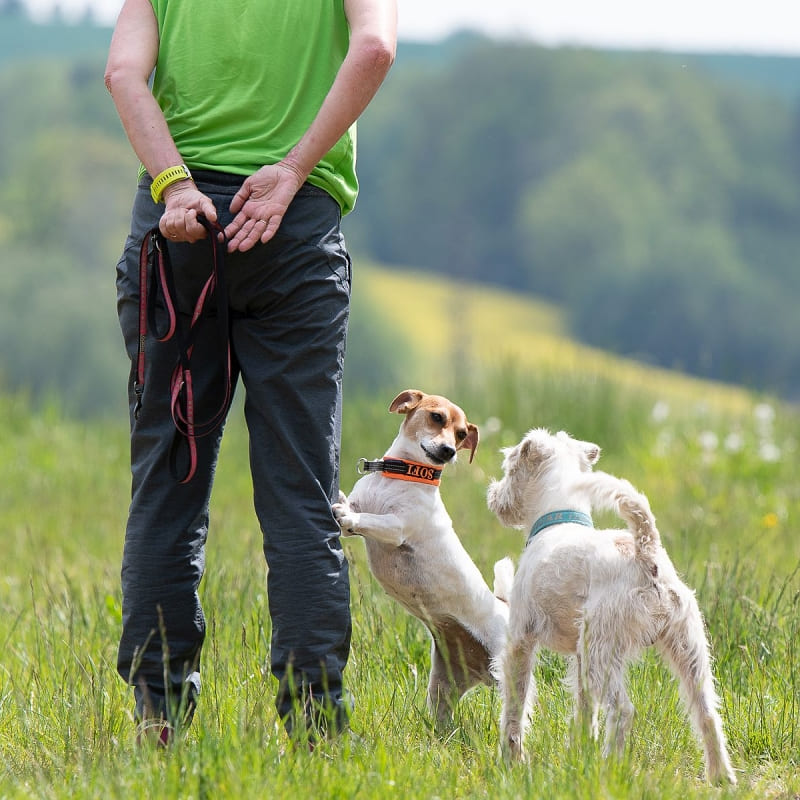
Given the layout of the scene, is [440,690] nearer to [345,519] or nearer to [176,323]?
[345,519]

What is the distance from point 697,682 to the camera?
11.3 feet

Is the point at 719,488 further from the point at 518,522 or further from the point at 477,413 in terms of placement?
the point at 518,522

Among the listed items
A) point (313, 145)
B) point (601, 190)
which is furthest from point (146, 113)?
point (601, 190)

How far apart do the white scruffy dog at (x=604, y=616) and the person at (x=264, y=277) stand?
549 mm

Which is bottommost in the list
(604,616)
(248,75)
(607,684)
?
(607,684)

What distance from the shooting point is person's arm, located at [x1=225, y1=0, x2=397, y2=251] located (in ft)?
10.7

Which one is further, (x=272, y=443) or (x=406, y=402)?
(x=406, y=402)

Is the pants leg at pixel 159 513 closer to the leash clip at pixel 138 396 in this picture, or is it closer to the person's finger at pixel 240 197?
the leash clip at pixel 138 396

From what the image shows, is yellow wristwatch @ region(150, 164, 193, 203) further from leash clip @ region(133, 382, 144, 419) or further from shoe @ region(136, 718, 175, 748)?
shoe @ region(136, 718, 175, 748)

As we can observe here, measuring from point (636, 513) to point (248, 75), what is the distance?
1.64 m

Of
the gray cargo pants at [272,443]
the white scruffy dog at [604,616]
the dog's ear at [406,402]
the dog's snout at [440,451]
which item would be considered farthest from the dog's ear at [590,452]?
the gray cargo pants at [272,443]

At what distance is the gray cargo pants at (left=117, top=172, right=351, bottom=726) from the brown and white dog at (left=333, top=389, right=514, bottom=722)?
1.29 ft

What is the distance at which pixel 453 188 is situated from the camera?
209ft

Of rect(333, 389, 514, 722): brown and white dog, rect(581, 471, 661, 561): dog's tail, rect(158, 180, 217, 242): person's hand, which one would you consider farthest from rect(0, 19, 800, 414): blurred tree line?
rect(581, 471, 661, 561): dog's tail
